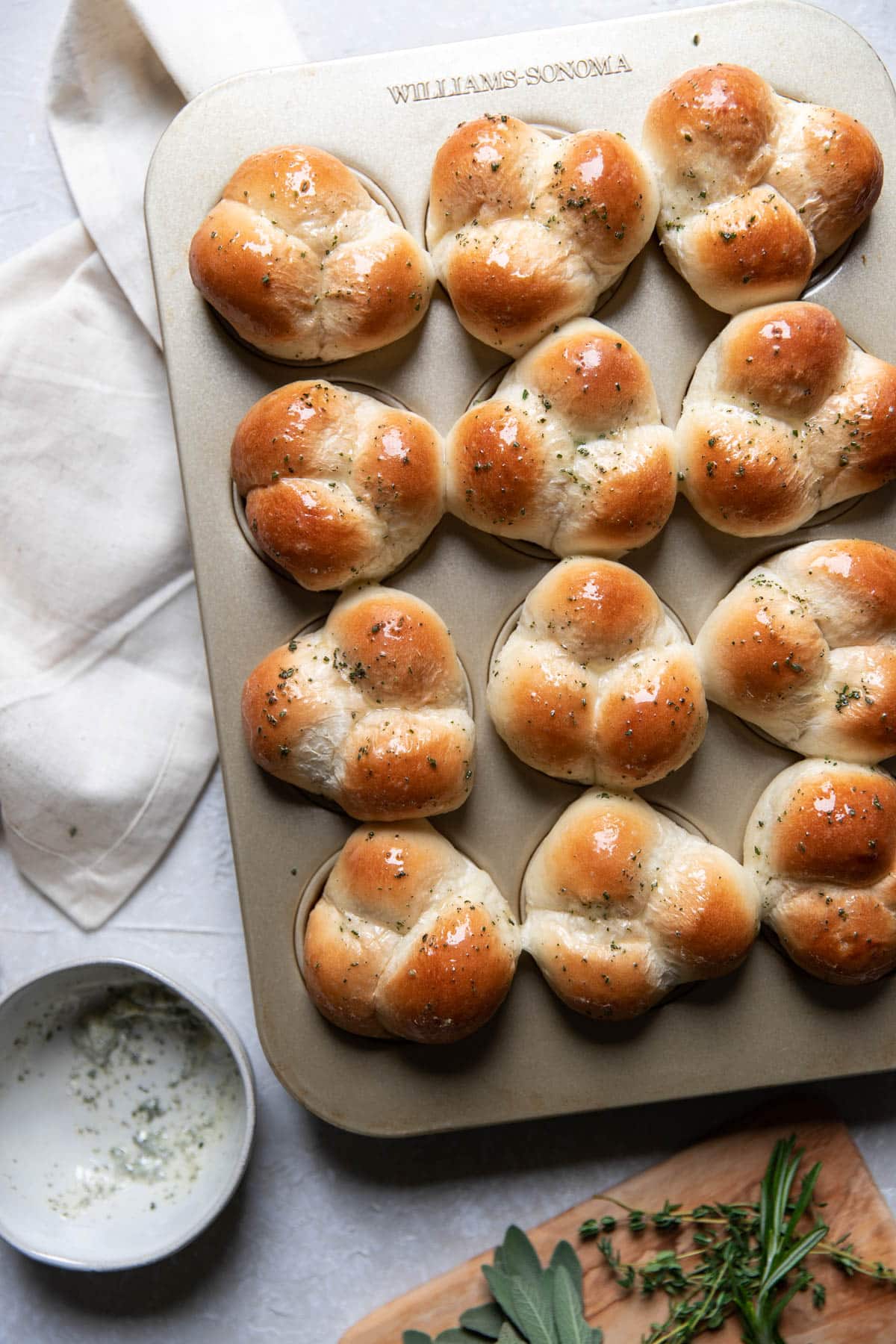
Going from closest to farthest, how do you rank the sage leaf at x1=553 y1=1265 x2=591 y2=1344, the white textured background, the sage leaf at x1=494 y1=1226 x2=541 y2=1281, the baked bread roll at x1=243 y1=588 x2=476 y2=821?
the baked bread roll at x1=243 y1=588 x2=476 y2=821 < the sage leaf at x1=553 y1=1265 x2=591 y2=1344 < the sage leaf at x1=494 y1=1226 x2=541 y2=1281 < the white textured background

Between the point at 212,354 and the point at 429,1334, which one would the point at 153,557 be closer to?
the point at 212,354

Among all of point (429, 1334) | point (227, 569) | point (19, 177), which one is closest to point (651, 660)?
point (227, 569)

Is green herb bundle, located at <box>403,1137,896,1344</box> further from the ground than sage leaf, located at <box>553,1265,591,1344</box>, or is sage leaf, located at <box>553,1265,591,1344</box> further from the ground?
sage leaf, located at <box>553,1265,591,1344</box>

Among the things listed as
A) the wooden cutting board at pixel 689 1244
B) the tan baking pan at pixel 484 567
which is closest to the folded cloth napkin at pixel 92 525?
the tan baking pan at pixel 484 567

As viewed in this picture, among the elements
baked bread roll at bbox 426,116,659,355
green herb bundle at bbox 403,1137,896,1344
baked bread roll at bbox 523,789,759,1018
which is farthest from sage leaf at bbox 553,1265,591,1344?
baked bread roll at bbox 426,116,659,355

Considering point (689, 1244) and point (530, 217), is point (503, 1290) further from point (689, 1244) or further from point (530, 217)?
point (530, 217)

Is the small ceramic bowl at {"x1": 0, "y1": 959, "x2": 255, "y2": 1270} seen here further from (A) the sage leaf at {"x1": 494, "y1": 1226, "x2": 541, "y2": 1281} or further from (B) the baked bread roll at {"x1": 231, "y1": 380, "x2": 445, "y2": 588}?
(B) the baked bread roll at {"x1": 231, "y1": 380, "x2": 445, "y2": 588}

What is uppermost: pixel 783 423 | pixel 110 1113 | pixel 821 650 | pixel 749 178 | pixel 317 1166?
pixel 749 178

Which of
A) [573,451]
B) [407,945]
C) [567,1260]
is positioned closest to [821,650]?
[573,451]
